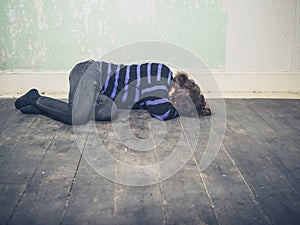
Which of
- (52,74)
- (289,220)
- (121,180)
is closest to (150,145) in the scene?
(121,180)

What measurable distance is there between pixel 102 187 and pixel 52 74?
1.82 m

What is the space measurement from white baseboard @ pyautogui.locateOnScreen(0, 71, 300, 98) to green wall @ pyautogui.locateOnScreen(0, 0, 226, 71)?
80mm

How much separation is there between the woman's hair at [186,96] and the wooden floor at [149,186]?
0.77 ft

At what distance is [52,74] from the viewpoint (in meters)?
3.19

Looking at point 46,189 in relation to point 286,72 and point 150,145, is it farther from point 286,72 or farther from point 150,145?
point 286,72

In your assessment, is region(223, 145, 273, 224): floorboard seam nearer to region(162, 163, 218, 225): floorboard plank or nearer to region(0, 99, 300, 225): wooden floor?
region(0, 99, 300, 225): wooden floor

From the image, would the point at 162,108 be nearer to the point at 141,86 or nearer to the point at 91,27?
the point at 141,86

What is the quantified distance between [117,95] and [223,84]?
1117 millimetres

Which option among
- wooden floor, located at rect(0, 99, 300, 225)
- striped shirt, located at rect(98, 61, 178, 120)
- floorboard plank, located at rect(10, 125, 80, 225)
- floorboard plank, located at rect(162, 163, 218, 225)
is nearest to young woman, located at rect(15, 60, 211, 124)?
striped shirt, located at rect(98, 61, 178, 120)

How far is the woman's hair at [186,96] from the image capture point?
245 cm

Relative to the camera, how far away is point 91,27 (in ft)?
10.3

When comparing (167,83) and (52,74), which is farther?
(52,74)

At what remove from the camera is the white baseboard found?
3178mm

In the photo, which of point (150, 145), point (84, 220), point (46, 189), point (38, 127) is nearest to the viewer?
point (84, 220)
